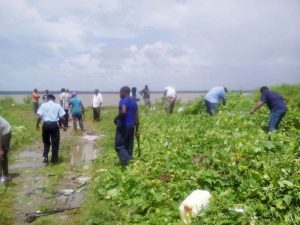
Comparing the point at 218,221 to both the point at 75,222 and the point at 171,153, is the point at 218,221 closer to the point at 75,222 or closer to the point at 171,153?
the point at 75,222

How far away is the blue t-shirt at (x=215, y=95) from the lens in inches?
681

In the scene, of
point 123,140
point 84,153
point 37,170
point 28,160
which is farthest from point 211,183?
point 84,153

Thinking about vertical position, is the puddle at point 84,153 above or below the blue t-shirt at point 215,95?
below

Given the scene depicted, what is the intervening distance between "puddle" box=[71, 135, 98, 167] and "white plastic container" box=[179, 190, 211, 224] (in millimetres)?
6024

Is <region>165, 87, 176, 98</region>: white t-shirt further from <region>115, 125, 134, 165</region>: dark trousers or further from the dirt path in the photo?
<region>115, 125, 134, 165</region>: dark trousers

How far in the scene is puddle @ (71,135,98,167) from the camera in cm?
1241

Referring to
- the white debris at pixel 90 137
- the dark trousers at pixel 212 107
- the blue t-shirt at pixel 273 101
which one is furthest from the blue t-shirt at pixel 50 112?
the dark trousers at pixel 212 107

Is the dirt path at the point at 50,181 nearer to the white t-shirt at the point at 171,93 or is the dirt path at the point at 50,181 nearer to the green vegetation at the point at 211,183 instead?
the green vegetation at the point at 211,183

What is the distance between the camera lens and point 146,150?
449 inches

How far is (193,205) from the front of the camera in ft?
20.8

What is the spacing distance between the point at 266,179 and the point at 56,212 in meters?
3.79

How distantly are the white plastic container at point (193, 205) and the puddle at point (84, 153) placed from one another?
6.02 meters

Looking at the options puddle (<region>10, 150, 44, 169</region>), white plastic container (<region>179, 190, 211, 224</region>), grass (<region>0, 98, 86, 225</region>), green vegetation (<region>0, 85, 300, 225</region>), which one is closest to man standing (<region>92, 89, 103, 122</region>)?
grass (<region>0, 98, 86, 225</region>)

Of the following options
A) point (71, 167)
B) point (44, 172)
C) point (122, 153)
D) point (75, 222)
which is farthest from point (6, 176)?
point (75, 222)
